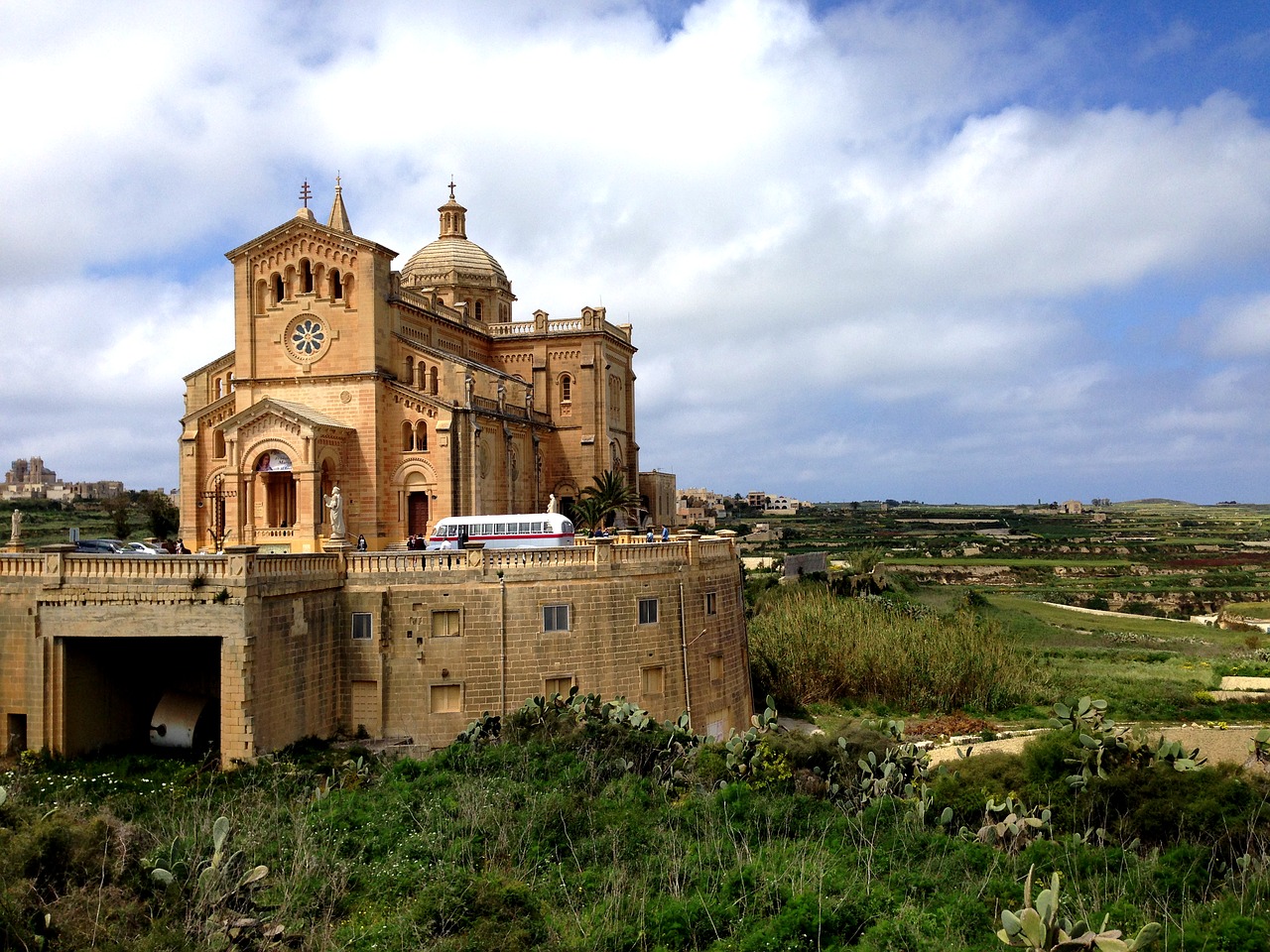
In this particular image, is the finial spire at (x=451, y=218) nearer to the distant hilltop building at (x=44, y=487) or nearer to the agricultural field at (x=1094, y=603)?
the agricultural field at (x=1094, y=603)

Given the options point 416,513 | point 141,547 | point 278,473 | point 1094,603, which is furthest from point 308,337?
point 1094,603

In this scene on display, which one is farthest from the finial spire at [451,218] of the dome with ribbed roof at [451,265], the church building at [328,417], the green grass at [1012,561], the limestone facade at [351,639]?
the green grass at [1012,561]

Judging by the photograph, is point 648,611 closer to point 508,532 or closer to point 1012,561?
point 508,532

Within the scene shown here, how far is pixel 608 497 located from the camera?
155 ft

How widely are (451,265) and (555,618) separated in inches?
1297

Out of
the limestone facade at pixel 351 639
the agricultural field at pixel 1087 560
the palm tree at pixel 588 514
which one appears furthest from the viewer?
the agricultural field at pixel 1087 560

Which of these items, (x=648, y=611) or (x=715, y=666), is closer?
(x=648, y=611)

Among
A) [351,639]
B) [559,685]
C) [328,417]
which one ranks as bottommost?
[559,685]

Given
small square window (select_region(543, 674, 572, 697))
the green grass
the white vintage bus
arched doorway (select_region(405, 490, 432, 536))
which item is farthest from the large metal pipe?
the green grass

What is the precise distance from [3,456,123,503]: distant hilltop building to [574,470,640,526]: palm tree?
8433cm

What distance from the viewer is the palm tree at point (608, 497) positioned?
4683cm

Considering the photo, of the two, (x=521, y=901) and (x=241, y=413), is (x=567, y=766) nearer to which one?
(x=521, y=901)

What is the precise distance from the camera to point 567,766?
66.5ft

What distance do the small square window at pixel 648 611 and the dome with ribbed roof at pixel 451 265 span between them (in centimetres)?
3162
